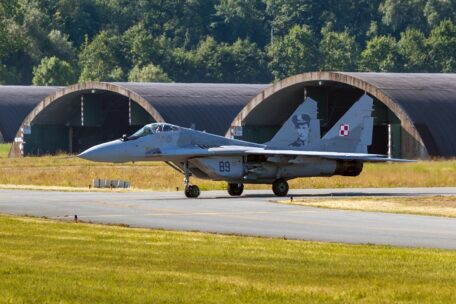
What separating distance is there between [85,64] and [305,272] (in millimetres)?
124135

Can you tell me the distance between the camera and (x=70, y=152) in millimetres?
81000

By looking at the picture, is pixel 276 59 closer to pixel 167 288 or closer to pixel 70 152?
pixel 70 152

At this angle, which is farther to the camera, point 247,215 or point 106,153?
point 106,153

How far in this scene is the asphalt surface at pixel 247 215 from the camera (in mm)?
25359

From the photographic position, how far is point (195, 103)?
74.1 m

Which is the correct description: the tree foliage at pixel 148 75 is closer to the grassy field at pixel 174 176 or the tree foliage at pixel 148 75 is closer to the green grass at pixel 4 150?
the green grass at pixel 4 150

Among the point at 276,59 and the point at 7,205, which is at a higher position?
the point at 276,59

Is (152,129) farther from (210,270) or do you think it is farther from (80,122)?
(80,122)

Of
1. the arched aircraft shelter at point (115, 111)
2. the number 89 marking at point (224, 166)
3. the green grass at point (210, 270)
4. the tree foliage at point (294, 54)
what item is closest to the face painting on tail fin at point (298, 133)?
the number 89 marking at point (224, 166)

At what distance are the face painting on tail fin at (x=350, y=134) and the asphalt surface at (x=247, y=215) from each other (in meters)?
1.45

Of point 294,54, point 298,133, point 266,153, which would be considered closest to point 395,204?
point 266,153

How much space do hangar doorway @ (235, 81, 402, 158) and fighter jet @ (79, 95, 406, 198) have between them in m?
23.3

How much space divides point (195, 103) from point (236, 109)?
3.09 meters

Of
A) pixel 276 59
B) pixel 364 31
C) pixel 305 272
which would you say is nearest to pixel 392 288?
pixel 305 272
